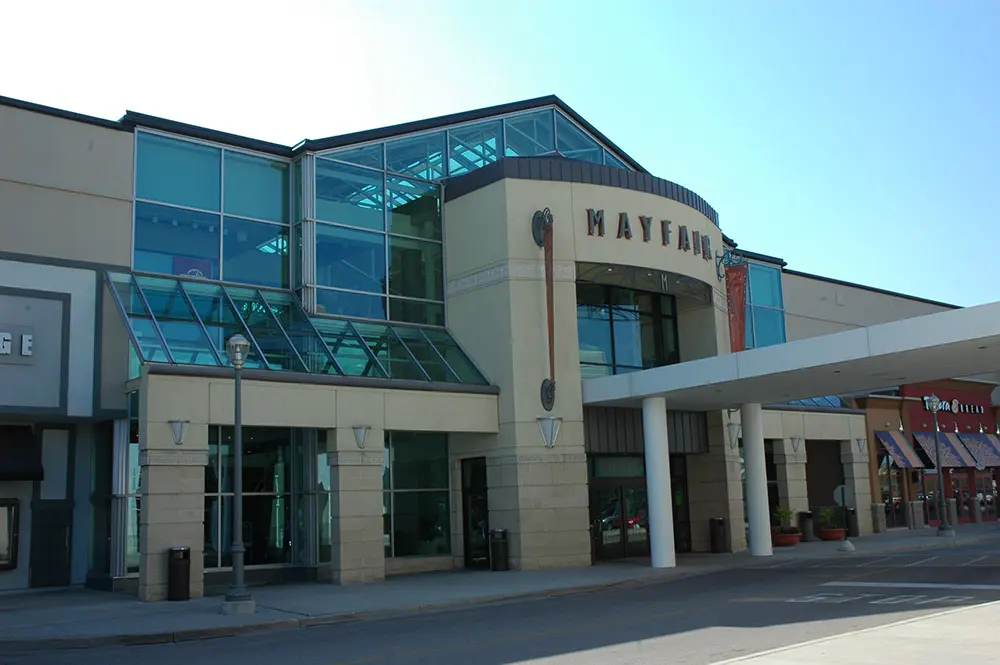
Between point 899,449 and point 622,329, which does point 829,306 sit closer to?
point 899,449

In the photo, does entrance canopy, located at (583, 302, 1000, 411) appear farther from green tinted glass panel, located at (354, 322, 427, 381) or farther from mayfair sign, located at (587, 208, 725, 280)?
green tinted glass panel, located at (354, 322, 427, 381)

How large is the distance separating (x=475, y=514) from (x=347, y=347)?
584 centimetres

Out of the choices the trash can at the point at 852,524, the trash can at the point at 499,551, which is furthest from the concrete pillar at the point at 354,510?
the trash can at the point at 852,524

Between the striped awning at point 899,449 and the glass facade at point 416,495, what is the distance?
22353 mm

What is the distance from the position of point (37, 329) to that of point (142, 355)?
3.65m

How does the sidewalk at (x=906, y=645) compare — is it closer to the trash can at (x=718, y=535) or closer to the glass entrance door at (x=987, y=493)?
the trash can at (x=718, y=535)

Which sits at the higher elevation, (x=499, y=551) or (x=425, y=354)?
(x=425, y=354)

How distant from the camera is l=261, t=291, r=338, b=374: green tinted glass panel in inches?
939

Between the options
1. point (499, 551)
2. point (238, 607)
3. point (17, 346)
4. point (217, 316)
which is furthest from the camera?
point (499, 551)

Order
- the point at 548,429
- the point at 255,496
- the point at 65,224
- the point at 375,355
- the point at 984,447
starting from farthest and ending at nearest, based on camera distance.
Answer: the point at 984,447 → the point at 548,429 → the point at 375,355 → the point at 255,496 → the point at 65,224

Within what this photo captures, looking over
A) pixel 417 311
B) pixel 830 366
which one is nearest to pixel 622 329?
pixel 417 311

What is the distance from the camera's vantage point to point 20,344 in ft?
73.9

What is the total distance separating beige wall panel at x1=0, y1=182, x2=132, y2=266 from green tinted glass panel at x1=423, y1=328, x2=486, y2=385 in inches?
327

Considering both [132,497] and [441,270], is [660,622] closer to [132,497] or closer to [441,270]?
[132,497]
